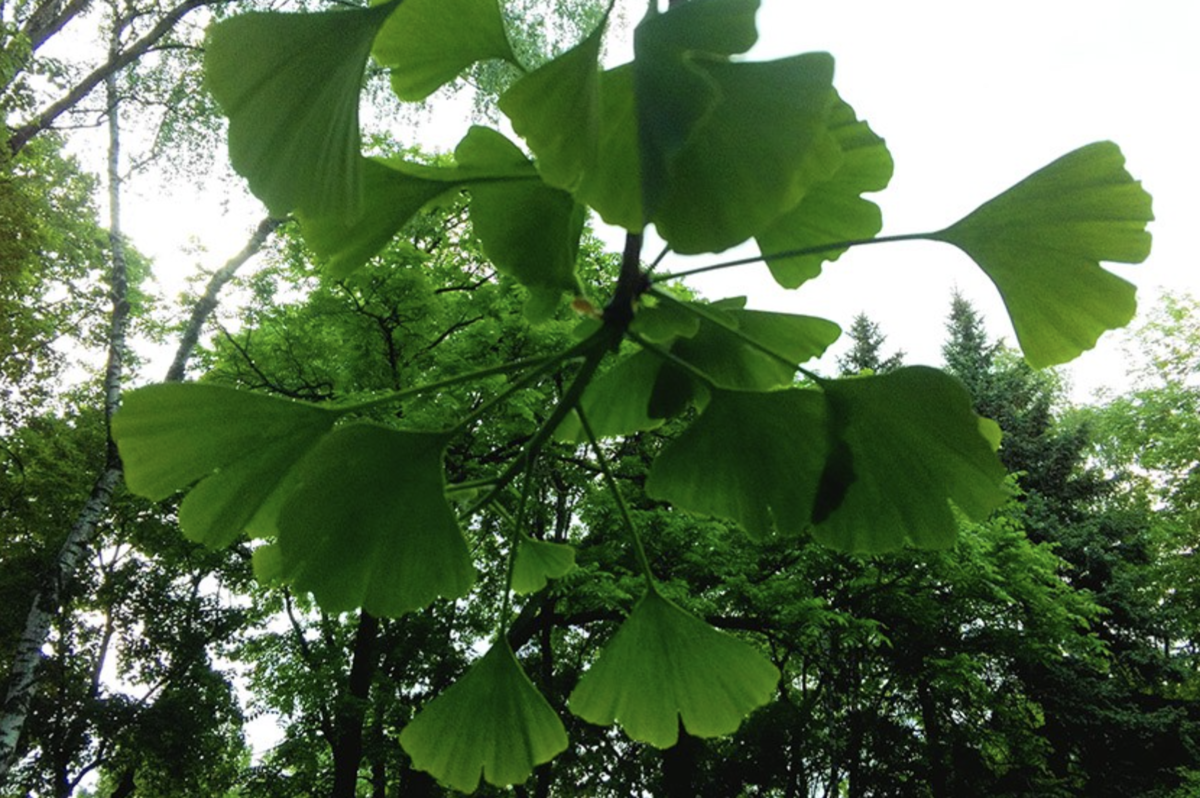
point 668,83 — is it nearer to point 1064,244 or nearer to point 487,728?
point 1064,244

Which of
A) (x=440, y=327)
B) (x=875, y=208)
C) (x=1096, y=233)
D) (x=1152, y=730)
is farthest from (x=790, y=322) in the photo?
(x=1152, y=730)

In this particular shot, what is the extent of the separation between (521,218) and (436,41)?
156 millimetres

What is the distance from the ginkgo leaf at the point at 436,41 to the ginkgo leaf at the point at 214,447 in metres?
0.24

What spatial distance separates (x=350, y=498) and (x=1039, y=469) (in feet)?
42.4

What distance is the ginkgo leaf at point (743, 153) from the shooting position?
27 cm

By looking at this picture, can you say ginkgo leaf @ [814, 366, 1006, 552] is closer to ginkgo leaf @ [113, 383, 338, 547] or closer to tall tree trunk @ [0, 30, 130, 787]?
ginkgo leaf @ [113, 383, 338, 547]

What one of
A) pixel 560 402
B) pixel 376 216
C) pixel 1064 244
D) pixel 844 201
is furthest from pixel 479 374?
pixel 1064 244

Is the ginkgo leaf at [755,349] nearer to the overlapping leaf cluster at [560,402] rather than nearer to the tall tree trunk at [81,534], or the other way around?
the overlapping leaf cluster at [560,402]

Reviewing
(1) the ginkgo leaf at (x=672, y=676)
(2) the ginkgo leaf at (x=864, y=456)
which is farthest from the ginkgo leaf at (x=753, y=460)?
(1) the ginkgo leaf at (x=672, y=676)

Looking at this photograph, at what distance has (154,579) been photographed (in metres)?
8.41

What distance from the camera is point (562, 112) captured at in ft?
0.91

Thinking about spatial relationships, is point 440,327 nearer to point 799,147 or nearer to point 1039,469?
point 799,147

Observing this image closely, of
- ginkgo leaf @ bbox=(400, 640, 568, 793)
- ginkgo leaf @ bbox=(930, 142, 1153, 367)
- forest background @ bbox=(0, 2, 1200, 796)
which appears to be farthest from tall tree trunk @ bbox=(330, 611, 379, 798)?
ginkgo leaf @ bbox=(930, 142, 1153, 367)

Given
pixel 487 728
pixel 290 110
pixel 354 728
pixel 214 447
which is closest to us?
pixel 290 110
